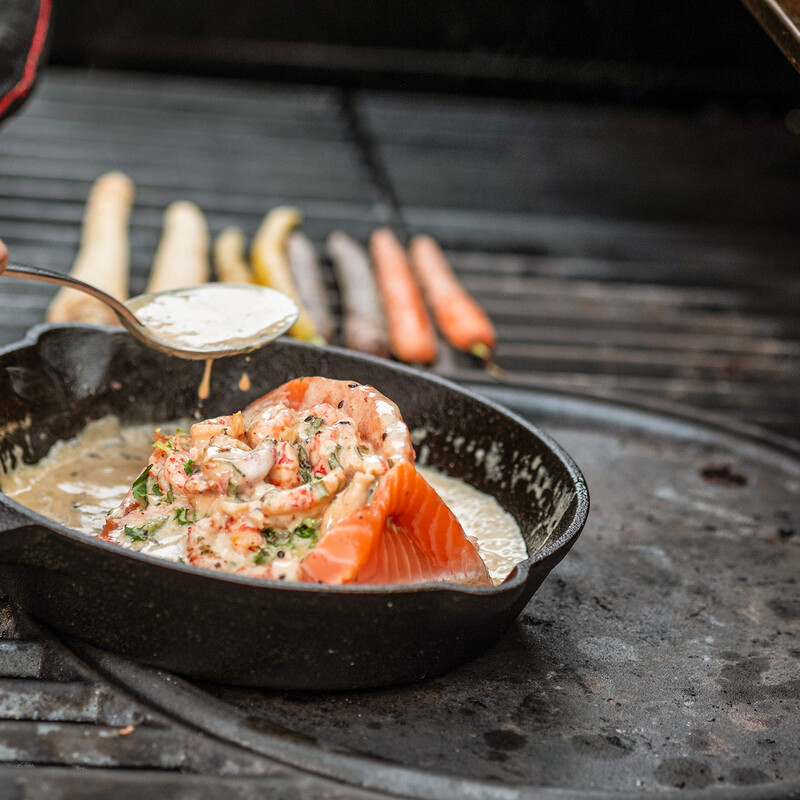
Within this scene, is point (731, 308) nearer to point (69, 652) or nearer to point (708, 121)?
point (708, 121)

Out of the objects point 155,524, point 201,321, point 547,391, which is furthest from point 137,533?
point 547,391

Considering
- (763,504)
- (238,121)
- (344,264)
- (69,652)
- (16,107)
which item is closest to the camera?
(69,652)

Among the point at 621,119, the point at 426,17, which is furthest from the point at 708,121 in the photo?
the point at 426,17

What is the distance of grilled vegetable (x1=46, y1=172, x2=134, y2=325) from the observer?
146 inches

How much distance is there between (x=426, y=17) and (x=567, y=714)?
6249 mm

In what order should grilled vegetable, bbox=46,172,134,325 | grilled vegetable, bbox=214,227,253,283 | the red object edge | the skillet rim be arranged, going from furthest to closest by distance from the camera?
grilled vegetable, bbox=214,227,253,283, the red object edge, grilled vegetable, bbox=46,172,134,325, the skillet rim

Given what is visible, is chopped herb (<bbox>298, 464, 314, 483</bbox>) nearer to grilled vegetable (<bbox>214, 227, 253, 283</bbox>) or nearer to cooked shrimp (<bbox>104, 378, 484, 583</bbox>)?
cooked shrimp (<bbox>104, 378, 484, 583</bbox>)

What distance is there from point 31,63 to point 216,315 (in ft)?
7.11

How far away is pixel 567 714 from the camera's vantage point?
6.03 feet

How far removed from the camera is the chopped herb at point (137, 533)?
6.03 ft

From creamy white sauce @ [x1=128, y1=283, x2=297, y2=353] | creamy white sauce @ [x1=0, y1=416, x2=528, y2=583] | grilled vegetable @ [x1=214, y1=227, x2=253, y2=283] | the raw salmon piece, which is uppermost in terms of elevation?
creamy white sauce @ [x1=128, y1=283, x2=297, y2=353]

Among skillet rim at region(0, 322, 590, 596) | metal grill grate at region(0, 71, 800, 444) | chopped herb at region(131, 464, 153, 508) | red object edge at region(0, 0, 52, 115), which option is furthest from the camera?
metal grill grate at region(0, 71, 800, 444)

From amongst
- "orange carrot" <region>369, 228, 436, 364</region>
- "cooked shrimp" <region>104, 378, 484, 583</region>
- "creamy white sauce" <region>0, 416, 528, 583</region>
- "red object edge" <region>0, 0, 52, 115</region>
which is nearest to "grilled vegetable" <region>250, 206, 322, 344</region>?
"orange carrot" <region>369, 228, 436, 364</region>

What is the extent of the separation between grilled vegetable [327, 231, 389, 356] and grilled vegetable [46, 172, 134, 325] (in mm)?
969
